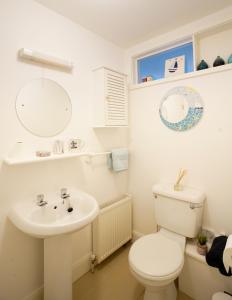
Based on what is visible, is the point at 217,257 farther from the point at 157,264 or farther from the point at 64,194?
the point at 64,194

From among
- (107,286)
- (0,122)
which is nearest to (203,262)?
(107,286)

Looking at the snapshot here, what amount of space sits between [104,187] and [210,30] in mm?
1762

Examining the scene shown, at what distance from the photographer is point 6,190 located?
1.31 m

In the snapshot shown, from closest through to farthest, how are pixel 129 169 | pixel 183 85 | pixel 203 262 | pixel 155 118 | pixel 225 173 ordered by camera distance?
1. pixel 203 262
2. pixel 225 173
3. pixel 183 85
4. pixel 155 118
5. pixel 129 169

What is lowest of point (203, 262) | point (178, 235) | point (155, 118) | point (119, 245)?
point (119, 245)

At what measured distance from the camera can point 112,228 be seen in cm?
195

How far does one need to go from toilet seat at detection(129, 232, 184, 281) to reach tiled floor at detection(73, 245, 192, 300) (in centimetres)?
46

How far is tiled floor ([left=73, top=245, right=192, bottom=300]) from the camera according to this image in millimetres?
1582

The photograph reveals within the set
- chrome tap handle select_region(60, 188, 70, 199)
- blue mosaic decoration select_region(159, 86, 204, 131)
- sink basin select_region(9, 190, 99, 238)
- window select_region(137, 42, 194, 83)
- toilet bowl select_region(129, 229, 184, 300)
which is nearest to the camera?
sink basin select_region(9, 190, 99, 238)

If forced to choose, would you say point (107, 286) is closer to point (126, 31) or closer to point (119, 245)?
point (119, 245)

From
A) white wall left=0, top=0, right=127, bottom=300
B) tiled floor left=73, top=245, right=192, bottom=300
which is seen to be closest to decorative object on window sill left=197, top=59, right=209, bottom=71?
white wall left=0, top=0, right=127, bottom=300

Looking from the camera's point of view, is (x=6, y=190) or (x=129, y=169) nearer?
(x=6, y=190)

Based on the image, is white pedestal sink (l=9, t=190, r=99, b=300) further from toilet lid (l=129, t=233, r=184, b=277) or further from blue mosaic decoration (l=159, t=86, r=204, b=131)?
blue mosaic decoration (l=159, t=86, r=204, b=131)

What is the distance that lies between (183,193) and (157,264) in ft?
2.03
